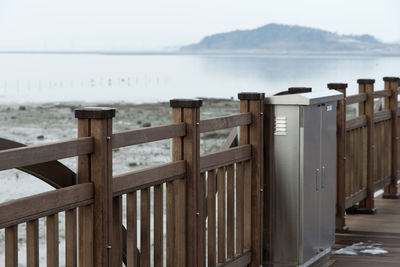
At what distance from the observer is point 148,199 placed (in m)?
3.73

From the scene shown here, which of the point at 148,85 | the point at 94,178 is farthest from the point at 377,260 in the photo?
the point at 148,85

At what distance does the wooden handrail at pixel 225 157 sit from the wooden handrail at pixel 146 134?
1.02 ft

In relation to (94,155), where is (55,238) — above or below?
below

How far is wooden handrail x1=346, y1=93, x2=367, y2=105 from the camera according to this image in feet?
21.9

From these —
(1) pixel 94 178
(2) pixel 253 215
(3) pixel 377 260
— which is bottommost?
(3) pixel 377 260

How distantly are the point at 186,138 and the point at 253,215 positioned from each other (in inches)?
41.3

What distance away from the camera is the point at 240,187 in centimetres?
478

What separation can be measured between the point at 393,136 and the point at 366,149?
0.88 meters

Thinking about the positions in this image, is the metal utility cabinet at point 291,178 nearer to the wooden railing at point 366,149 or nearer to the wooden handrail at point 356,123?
the wooden railing at point 366,149

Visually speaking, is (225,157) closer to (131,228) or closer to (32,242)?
(131,228)

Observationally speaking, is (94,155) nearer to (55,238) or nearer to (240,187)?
(55,238)

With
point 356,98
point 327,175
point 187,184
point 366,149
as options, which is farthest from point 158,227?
point 366,149

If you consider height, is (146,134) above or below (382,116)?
above

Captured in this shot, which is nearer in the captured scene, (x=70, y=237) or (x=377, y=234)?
(x=70, y=237)
